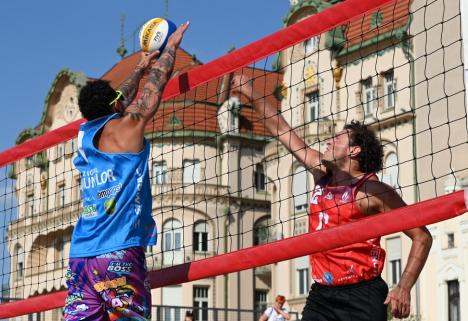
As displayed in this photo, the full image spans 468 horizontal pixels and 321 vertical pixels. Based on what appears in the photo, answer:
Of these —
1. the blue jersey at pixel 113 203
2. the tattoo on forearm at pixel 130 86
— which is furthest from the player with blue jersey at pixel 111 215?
the tattoo on forearm at pixel 130 86

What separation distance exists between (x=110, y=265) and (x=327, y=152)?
1.70 meters

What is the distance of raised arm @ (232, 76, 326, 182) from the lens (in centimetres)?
722

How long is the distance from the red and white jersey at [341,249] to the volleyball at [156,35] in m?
1.60

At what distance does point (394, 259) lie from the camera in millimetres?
32188

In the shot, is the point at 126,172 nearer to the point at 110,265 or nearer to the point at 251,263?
the point at 110,265

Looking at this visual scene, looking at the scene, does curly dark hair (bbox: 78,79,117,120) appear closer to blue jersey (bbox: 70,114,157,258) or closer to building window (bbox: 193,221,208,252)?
blue jersey (bbox: 70,114,157,258)

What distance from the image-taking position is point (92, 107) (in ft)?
21.2

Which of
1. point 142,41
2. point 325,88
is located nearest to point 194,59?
point 325,88

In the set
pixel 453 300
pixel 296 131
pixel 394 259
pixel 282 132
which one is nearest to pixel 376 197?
pixel 282 132

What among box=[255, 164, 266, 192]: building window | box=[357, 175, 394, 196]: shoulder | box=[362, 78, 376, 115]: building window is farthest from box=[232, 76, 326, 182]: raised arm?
box=[255, 164, 266, 192]: building window

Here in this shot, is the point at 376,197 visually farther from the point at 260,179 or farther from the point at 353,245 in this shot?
the point at 260,179

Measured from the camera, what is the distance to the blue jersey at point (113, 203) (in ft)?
20.5

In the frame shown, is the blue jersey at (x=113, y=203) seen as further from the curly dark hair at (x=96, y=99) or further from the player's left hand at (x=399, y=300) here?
the player's left hand at (x=399, y=300)

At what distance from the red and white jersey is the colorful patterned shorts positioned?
1203mm
